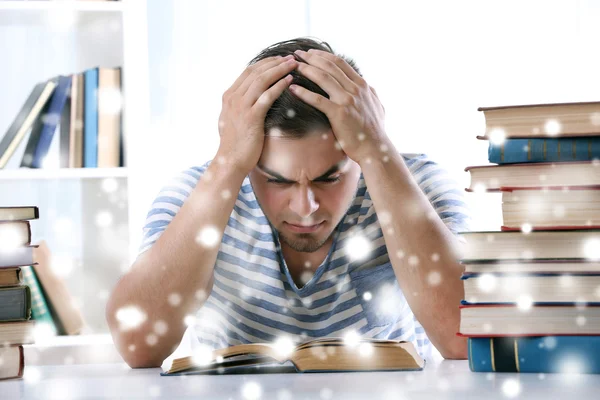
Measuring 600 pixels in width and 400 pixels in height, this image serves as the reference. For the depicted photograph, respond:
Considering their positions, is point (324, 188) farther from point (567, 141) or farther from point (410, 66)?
point (410, 66)

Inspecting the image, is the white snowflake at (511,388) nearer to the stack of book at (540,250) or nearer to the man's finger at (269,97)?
the stack of book at (540,250)

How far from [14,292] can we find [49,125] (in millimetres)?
1342

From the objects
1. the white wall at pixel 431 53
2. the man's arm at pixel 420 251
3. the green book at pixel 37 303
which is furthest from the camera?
the white wall at pixel 431 53

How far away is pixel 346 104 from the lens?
1.20m

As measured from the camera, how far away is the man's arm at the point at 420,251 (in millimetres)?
1175

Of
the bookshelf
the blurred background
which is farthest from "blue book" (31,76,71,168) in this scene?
the blurred background

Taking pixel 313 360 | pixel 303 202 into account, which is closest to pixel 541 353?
pixel 313 360

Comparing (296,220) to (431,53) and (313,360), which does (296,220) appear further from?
(431,53)

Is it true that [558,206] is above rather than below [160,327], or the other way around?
above

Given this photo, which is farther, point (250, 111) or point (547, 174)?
point (250, 111)

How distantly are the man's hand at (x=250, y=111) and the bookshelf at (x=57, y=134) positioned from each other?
3.33ft

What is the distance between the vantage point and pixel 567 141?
792mm

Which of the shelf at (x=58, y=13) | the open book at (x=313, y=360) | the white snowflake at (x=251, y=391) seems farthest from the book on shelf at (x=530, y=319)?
the shelf at (x=58, y=13)

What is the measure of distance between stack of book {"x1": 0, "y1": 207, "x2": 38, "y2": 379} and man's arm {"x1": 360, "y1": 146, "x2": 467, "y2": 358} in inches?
22.5
